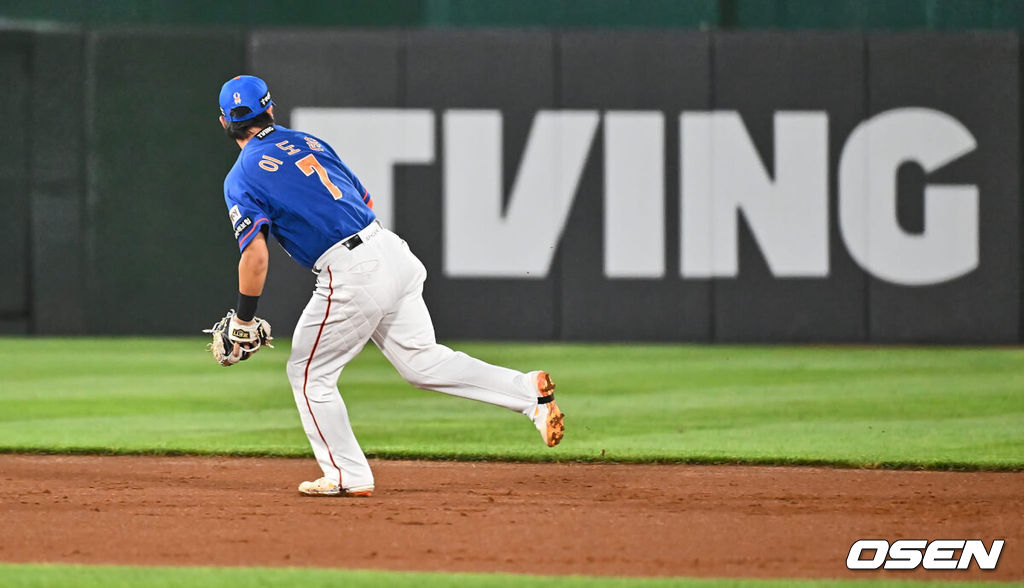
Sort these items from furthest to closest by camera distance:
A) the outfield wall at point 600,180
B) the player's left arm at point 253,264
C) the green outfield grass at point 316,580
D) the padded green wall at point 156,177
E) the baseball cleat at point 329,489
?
the padded green wall at point 156,177, the outfield wall at point 600,180, the baseball cleat at point 329,489, the player's left arm at point 253,264, the green outfield grass at point 316,580

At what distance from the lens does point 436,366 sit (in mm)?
7152

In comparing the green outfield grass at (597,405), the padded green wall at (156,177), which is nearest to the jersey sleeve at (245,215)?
the green outfield grass at (597,405)

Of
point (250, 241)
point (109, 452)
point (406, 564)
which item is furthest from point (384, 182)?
point (406, 564)

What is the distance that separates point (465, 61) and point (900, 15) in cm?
484

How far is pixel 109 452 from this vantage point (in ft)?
29.3

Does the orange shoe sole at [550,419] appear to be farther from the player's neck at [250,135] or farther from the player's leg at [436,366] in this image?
the player's neck at [250,135]

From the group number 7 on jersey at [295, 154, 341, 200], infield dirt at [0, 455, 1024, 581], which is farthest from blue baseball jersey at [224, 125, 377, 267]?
infield dirt at [0, 455, 1024, 581]

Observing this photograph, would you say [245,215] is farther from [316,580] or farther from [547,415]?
[316,580]

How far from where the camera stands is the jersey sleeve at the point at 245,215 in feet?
22.3

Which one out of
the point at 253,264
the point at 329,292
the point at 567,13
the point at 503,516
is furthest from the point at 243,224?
the point at 567,13

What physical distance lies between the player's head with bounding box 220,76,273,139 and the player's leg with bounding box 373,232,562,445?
0.81m

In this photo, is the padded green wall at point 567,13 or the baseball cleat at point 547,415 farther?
the padded green wall at point 567,13

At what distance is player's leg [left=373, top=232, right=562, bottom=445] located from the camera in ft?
23.3

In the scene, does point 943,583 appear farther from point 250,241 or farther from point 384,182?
point 384,182
